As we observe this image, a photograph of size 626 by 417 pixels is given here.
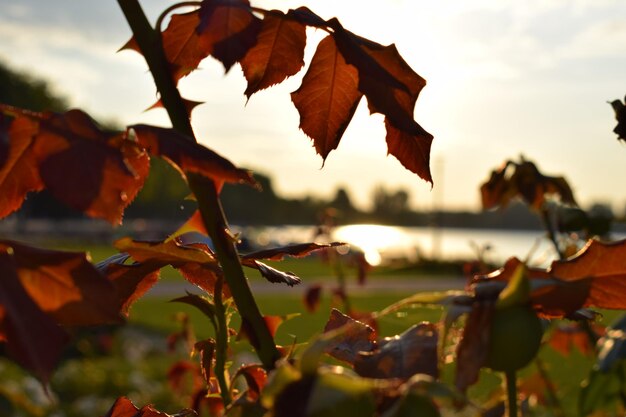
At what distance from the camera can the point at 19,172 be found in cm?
61

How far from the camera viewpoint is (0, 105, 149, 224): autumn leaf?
1.57 feet

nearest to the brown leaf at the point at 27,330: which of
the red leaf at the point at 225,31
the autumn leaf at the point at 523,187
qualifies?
the red leaf at the point at 225,31

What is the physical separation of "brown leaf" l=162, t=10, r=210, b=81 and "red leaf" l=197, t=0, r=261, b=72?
5 cm

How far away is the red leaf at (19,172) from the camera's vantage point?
0.53 meters

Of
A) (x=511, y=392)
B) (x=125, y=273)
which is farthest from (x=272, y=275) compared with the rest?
(x=511, y=392)

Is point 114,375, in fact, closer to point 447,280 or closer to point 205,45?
point 205,45

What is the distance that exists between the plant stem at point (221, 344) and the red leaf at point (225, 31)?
0.61ft

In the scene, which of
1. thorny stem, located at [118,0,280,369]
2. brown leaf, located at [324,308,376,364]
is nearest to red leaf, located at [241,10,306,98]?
thorny stem, located at [118,0,280,369]

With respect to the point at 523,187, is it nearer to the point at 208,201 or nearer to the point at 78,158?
the point at 208,201

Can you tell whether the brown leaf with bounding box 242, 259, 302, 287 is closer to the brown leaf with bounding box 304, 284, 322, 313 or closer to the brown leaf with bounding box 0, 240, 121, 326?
the brown leaf with bounding box 0, 240, 121, 326

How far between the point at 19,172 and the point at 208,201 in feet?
0.53

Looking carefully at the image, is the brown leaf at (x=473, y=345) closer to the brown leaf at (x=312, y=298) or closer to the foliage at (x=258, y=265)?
the foliage at (x=258, y=265)

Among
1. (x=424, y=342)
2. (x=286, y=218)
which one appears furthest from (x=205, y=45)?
(x=286, y=218)

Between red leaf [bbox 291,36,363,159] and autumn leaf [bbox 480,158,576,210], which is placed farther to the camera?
autumn leaf [bbox 480,158,576,210]
